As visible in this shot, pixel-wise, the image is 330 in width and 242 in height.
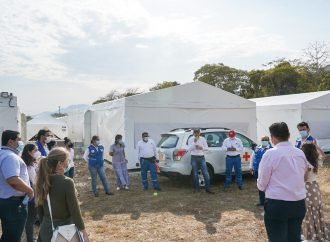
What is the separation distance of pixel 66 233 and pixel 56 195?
34 cm

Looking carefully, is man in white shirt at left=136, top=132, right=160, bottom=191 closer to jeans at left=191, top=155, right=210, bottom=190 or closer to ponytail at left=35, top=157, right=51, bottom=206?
jeans at left=191, top=155, right=210, bottom=190

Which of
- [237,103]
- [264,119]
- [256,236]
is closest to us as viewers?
[256,236]

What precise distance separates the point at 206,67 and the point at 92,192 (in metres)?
34.1

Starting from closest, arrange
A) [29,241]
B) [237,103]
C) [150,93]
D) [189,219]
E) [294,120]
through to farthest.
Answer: [29,241], [189,219], [150,93], [237,103], [294,120]

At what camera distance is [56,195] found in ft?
10.3

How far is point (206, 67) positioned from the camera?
4238 cm

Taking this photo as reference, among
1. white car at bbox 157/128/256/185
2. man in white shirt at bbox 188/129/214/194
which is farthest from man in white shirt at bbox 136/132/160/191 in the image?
man in white shirt at bbox 188/129/214/194

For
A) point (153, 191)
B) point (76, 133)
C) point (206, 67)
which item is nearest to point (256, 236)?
point (153, 191)

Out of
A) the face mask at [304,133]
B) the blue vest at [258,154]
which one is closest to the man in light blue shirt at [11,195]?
the blue vest at [258,154]

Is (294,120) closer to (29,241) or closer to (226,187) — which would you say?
(226,187)

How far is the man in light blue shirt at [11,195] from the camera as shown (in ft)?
12.7

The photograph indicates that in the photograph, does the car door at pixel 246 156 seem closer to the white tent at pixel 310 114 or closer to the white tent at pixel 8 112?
the white tent at pixel 310 114

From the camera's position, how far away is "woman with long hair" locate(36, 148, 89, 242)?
313cm

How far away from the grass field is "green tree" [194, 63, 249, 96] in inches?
1205
